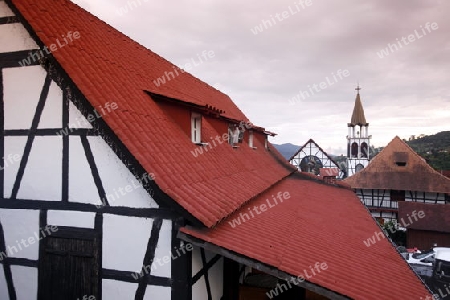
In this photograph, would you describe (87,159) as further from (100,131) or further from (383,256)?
(383,256)

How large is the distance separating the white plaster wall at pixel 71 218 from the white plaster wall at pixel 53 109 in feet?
5.59

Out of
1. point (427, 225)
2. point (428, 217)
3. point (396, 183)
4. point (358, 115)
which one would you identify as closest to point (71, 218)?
point (427, 225)

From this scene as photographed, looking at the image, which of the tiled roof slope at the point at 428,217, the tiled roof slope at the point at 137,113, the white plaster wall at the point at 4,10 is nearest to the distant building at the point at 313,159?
the tiled roof slope at the point at 428,217

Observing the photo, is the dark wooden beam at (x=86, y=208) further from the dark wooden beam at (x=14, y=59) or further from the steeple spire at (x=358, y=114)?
the steeple spire at (x=358, y=114)

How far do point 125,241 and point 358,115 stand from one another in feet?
157

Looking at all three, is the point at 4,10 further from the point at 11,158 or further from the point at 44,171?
the point at 44,171

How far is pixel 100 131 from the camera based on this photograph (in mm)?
5348

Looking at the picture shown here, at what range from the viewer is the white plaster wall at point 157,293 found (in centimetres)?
506

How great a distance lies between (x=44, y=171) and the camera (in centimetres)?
584

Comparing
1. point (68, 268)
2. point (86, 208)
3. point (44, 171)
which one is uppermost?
point (44, 171)

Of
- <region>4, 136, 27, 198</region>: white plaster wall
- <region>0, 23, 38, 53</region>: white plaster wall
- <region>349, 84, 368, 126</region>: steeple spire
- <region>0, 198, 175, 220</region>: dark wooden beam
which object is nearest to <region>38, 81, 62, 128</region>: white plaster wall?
<region>4, 136, 27, 198</region>: white plaster wall

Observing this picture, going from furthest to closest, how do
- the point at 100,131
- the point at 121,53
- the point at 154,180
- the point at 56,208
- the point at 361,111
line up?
1. the point at 361,111
2. the point at 121,53
3. the point at 56,208
4. the point at 100,131
5. the point at 154,180

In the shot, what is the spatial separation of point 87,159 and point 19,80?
2.26m

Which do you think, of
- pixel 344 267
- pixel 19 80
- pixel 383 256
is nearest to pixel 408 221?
pixel 383 256
